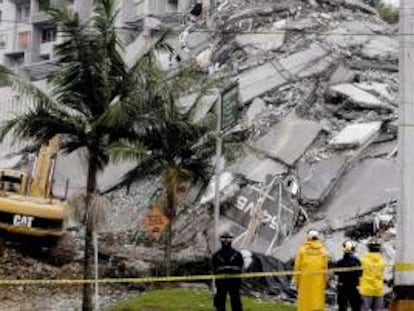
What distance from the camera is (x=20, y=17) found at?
68.2 metres

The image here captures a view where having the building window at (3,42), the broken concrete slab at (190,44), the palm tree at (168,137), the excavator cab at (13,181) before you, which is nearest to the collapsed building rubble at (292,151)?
the broken concrete slab at (190,44)

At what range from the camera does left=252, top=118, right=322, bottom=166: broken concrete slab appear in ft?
73.6

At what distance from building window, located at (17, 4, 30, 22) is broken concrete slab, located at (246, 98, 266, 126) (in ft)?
149

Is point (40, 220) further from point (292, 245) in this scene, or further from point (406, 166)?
point (406, 166)

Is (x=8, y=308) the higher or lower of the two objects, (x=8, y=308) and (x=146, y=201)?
the lower

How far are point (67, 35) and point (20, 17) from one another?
55.2 metres

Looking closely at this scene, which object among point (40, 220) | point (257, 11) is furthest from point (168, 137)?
point (257, 11)

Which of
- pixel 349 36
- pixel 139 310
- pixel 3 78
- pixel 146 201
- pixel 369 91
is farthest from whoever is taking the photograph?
pixel 349 36

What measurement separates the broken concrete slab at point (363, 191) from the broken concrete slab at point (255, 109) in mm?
4394

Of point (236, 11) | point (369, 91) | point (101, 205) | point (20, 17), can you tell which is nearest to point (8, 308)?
point (101, 205)

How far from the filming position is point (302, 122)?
78.0 ft

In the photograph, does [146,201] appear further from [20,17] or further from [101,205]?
[20,17]

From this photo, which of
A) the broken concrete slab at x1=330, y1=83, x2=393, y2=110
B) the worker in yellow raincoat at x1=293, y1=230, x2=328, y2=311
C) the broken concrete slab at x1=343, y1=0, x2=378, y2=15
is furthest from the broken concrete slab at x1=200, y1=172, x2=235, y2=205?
the broken concrete slab at x1=343, y1=0, x2=378, y2=15

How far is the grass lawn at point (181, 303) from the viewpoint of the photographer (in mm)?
13898
